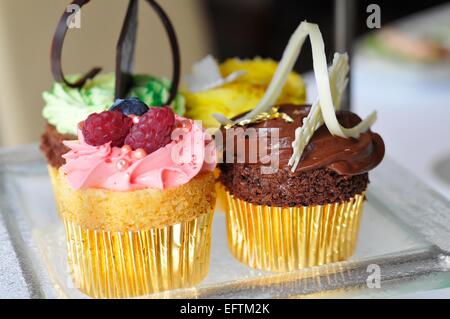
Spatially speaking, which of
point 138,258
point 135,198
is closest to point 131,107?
point 135,198

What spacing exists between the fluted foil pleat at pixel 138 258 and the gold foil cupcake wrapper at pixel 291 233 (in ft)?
0.31

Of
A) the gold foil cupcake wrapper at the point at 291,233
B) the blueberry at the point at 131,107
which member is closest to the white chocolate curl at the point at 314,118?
the gold foil cupcake wrapper at the point at 291,233

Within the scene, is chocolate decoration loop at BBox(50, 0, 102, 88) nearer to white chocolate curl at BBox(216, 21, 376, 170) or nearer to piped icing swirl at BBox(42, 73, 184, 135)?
piped icing swirl at BBox(42, 73, 184, 135)

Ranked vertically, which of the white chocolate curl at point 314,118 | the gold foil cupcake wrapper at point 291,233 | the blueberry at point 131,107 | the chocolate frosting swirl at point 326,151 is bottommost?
the gold foil cupcake wrapper at point 291,233

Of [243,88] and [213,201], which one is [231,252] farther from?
[243,88]

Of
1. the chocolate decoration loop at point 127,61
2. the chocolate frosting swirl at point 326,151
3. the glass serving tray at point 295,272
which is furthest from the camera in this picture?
the chocolate decoration loop at point 127,61

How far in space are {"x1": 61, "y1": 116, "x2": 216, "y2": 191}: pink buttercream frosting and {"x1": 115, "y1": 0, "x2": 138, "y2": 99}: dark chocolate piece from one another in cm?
30

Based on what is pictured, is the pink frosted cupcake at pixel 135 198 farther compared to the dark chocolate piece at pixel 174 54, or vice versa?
the dark chocolate piece at pixel 174 54

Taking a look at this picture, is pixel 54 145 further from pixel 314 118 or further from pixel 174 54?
pixel 314 118

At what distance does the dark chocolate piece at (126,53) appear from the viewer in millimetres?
1636

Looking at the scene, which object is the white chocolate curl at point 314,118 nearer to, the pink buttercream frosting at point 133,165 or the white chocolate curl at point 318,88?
the white chocolate curl at point 318,88

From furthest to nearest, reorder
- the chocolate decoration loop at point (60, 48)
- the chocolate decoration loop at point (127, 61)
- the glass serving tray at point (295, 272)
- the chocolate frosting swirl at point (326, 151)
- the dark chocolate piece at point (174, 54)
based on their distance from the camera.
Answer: the dark chocolate piece at point (174, 54) < the chocolate decoration loop at point (127, 61) < the chocolate decoration loop at point (60, 48) < the chocolate frosting swirl at point (326, 151) < the glass serving tray at point (295, 272)

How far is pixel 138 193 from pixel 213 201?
0.64 feet
